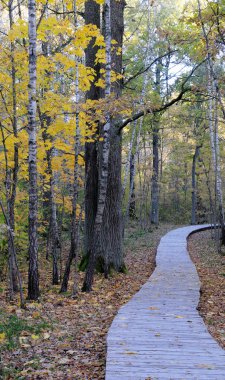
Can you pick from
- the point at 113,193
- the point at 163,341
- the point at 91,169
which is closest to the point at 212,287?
the point at 113,193

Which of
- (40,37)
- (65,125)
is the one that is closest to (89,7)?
(40,37)

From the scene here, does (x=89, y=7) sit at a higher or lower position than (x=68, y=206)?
higher

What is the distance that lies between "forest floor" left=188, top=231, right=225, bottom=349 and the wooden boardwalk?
28cm

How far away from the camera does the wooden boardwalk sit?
395 cm

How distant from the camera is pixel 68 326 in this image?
6.11 meters

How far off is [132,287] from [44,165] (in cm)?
373

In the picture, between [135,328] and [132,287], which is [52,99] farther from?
[135,328]

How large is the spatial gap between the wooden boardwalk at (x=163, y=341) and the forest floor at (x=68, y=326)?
0.27m

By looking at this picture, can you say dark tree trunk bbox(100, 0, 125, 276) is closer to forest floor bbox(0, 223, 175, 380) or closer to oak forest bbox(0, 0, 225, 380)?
oak forest bbox(0, 0, 225, 380)

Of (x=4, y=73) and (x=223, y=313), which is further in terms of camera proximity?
(x=4, y=73)

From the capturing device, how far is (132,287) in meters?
9.06

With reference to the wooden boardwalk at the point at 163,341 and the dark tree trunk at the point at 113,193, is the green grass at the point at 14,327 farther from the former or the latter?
the dark tree trunk at the point at 113,193

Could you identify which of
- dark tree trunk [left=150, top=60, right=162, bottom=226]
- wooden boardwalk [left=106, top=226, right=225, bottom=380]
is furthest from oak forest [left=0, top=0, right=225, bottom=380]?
dark tree trunk [left=150, top=60, right=162, bottom=226]

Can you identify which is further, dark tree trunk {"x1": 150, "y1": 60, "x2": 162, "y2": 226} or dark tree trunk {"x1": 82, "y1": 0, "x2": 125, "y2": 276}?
dark tree trunk {"x1": 150, "y1": 60, "x2": 162, "y2": 226}
